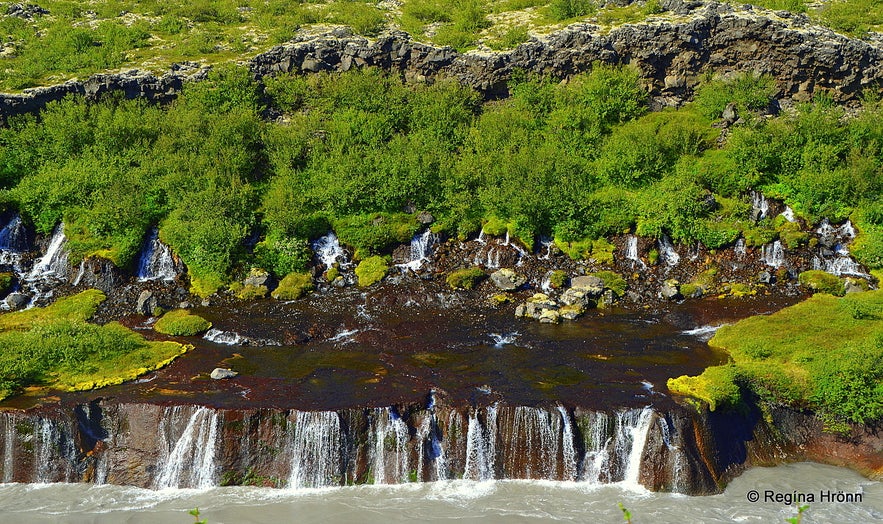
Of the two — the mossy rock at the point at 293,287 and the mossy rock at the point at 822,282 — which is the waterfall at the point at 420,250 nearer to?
the mossy rock at the point at 293,287

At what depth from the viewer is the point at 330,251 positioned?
43.4 metres

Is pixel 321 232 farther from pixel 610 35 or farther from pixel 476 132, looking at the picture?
pixel 610 35

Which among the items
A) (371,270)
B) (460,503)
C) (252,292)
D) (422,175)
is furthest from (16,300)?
(460,503)

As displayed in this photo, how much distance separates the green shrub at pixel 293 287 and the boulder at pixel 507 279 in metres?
10.8

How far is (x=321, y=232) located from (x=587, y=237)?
16845 mm

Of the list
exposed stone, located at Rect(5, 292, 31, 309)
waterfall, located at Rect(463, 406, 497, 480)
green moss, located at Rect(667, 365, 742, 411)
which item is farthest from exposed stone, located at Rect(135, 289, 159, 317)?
green moss, located at Rect(667, 365, 742, 411)

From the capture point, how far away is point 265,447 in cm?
2492

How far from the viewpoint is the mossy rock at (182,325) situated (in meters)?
34.2

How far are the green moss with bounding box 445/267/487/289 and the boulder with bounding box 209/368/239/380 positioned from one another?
14.8 metres

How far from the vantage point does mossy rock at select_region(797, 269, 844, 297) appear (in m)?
37.5

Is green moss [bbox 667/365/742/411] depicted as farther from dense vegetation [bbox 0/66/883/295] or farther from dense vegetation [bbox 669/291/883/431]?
dense vegetation [bbox 0/66/883/295]

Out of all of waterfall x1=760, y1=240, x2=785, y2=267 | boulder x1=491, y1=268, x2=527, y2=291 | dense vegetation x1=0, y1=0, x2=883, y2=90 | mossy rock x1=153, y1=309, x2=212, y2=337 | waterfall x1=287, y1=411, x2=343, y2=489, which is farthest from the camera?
dense vegetation x1=0, y1=0, x2=883, y2=90

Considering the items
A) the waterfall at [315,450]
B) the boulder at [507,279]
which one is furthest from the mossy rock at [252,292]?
the waterfall at [315,450]

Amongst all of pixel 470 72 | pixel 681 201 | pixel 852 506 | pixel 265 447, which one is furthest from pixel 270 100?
pixel 852 506
